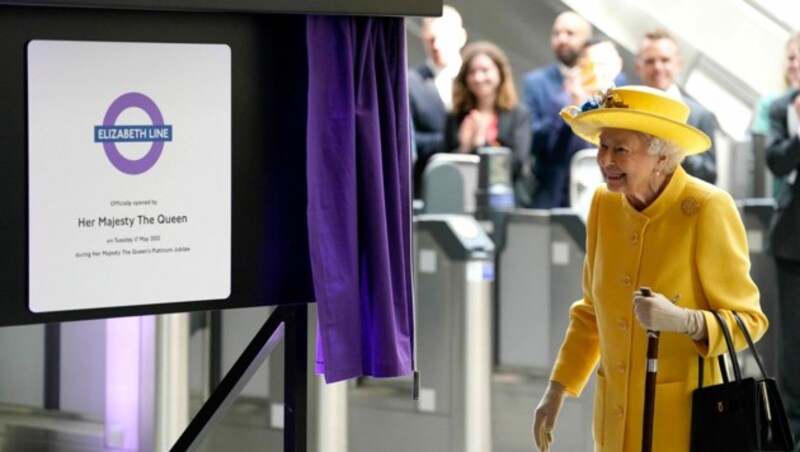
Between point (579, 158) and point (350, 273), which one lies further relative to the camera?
point (579, 158)

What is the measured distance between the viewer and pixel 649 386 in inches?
149

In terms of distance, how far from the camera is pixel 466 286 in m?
7.59

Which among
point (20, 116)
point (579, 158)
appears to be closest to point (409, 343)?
point (20, 116)

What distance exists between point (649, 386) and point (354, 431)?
15.0ft

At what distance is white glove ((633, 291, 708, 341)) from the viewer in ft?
12.1

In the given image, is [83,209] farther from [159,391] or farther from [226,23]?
[159,391]

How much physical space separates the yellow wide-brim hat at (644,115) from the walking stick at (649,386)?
411 mm

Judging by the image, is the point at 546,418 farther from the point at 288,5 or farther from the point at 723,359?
the point at 288,5

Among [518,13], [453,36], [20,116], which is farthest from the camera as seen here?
[518,13]

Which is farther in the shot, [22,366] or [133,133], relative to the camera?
[22,366]

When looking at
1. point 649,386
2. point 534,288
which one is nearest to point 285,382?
point 649,386

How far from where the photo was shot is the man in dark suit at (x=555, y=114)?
912cm

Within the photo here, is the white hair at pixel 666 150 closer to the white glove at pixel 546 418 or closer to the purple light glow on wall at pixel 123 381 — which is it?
the white glove at pixel 546 418

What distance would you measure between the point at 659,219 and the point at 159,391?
4.37m
